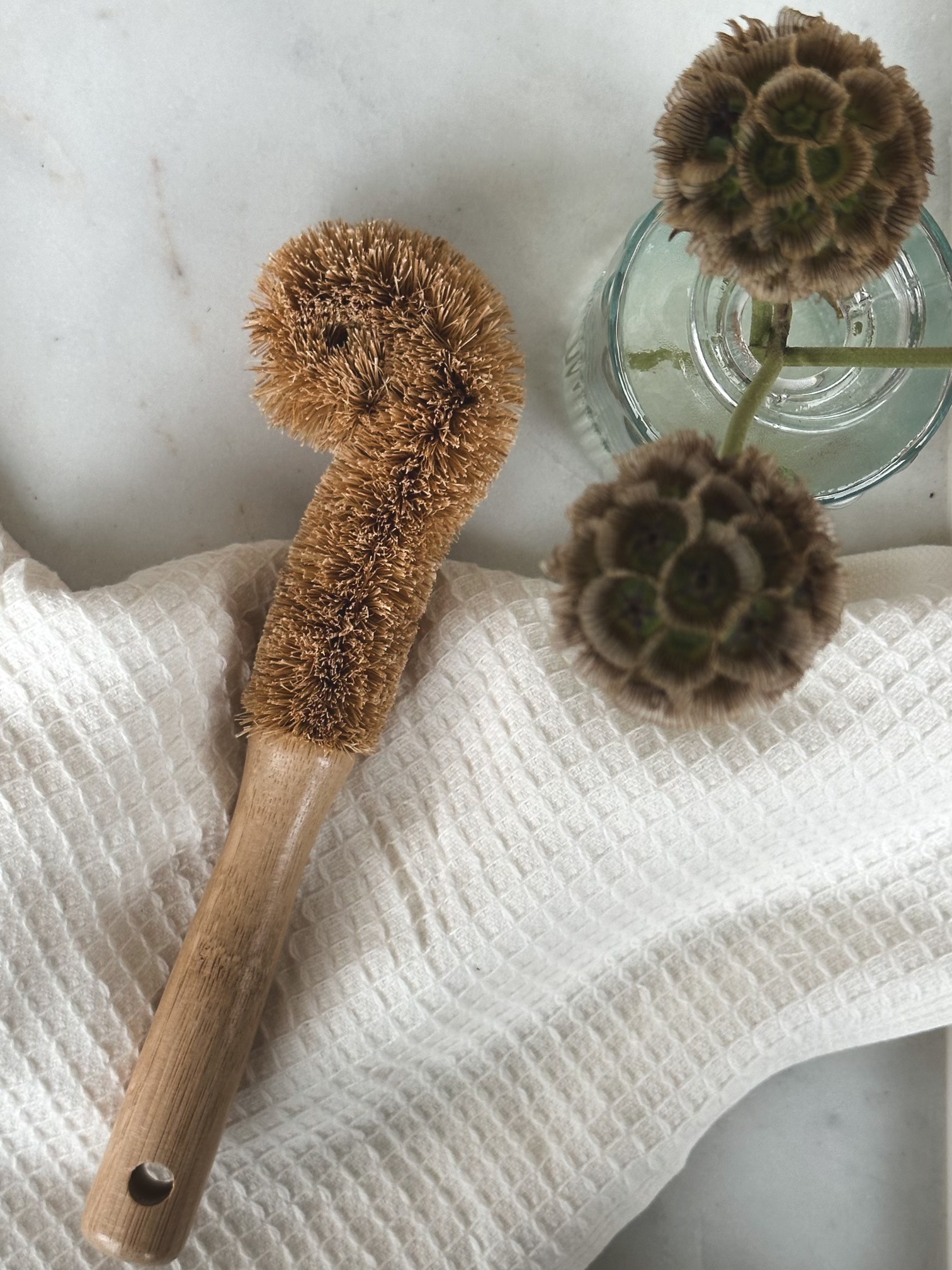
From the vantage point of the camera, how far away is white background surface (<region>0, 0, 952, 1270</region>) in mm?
462

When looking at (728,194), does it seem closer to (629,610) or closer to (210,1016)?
(629,610)

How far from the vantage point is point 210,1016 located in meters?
0.37

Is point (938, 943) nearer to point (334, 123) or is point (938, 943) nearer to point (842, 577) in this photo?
point (842, 577)

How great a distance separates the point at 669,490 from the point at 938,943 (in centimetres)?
32

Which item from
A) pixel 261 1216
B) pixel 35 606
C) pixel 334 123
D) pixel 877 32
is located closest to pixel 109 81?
pixel 334 123

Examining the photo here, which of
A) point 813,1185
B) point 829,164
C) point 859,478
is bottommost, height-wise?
point 813,1185

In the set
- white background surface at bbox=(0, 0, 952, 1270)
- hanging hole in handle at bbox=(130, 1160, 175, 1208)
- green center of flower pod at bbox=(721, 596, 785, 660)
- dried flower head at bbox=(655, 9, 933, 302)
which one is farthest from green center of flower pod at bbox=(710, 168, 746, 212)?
hanging hole in handle at bbox=(130, 1160, 175, 1208)

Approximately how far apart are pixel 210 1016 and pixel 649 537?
→ 0.87 feet

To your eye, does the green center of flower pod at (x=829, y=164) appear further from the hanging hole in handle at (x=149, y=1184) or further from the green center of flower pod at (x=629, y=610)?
the hanging hole in handle at (x=149, y=1184)

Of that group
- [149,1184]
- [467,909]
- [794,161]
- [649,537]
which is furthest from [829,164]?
[149,1184]

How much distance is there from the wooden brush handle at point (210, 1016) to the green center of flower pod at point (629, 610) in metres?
0.18

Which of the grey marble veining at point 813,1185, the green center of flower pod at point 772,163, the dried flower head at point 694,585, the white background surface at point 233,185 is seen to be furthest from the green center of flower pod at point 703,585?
the grey marble veining at point 813,1185

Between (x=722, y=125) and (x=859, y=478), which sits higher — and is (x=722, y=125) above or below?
above

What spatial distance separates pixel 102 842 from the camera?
41 centimetres
